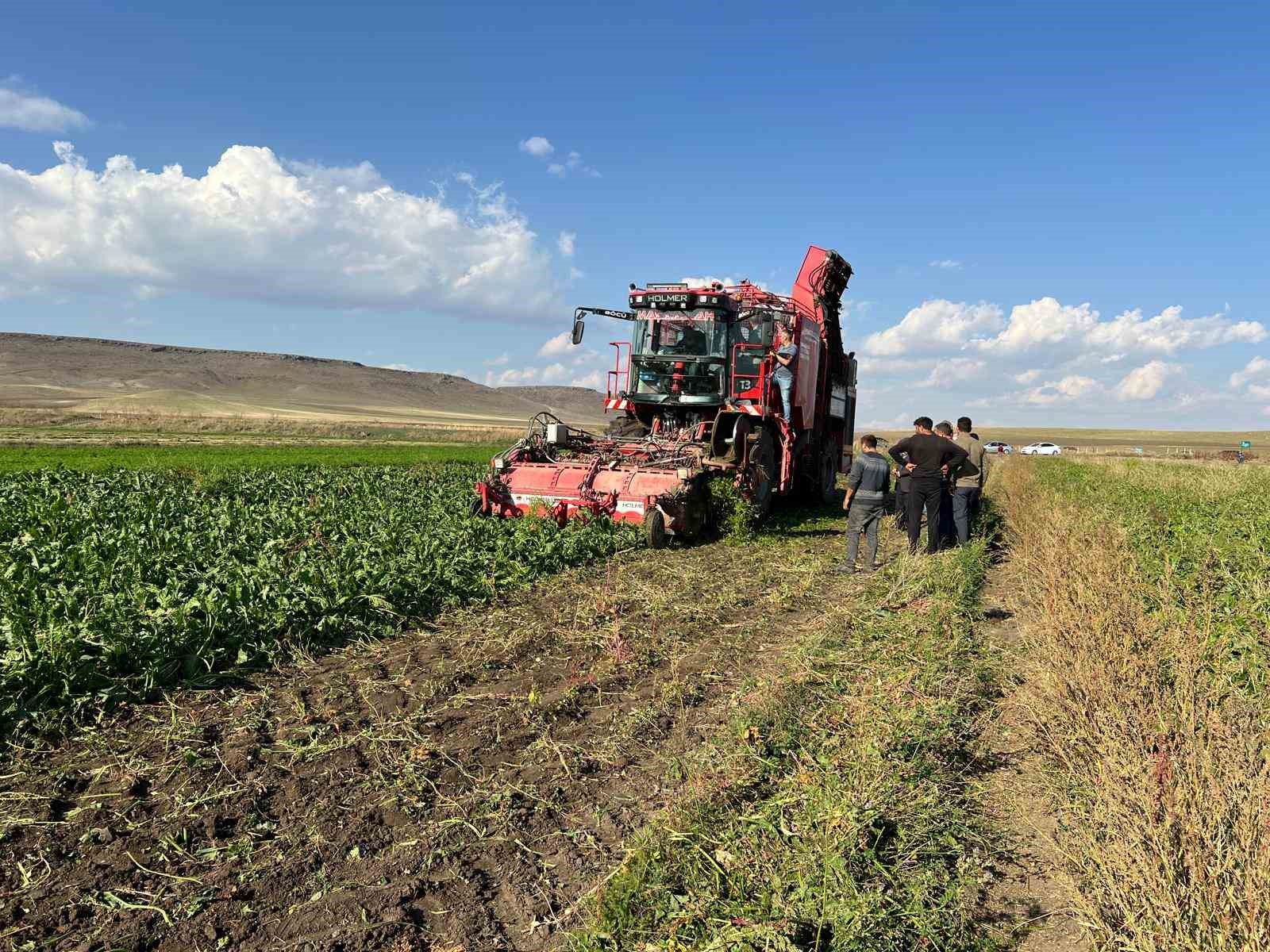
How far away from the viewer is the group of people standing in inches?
412

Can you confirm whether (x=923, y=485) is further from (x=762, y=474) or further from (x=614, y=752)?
(x=614, y=752)

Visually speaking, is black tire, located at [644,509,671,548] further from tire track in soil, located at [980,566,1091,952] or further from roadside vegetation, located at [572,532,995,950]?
tire track in soil, located at [980,566,1091,952]

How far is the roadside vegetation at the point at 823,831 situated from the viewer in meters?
3.11

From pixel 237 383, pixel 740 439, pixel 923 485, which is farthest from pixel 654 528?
pixel 237 383

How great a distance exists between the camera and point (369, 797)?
13.9ft

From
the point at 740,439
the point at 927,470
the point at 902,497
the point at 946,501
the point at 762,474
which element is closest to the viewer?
the point at 927,470

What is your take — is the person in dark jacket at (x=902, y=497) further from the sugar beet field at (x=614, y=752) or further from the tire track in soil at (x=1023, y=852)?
the tire track in soil at (x=1023, y=852)

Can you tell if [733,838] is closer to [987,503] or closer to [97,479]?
[97,479]

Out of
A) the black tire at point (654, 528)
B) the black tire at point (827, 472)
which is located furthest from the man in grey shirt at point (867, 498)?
the black tire at point (827, 472)

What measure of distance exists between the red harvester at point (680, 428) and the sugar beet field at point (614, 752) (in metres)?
2.41

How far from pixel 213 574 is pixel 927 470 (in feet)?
27.7

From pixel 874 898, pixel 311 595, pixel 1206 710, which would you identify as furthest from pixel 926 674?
pixel 311 595

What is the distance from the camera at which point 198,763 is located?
4.57 m

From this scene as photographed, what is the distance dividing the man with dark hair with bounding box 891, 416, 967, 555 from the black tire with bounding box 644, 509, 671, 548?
315 cm
